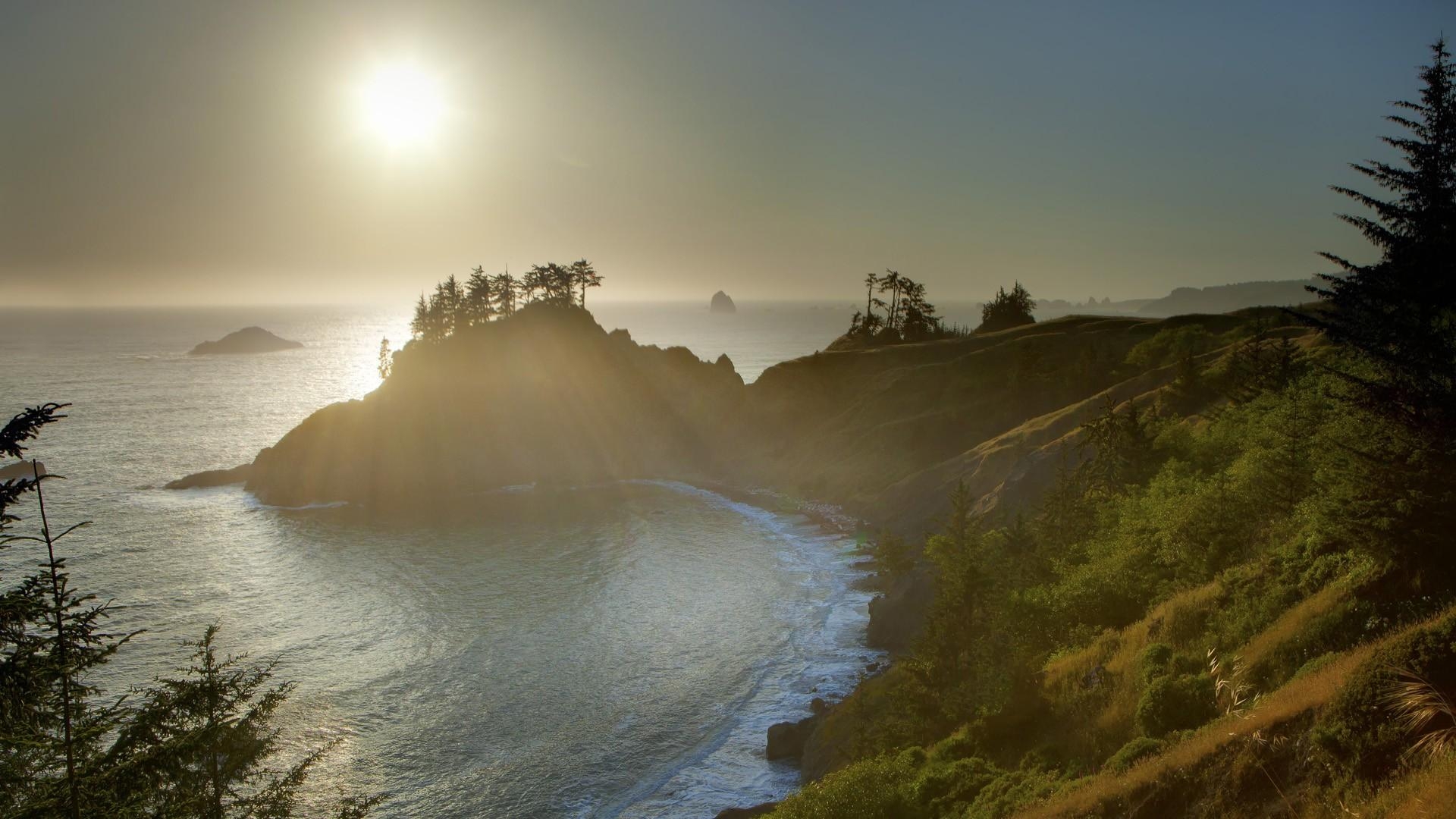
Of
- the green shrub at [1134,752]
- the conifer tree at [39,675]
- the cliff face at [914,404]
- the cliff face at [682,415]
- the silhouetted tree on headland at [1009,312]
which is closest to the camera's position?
the conifer tree at [39,675]

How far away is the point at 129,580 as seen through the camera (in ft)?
194

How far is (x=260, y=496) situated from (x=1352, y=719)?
100120mm

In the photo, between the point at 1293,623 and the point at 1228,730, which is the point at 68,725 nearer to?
the point at 1228,730

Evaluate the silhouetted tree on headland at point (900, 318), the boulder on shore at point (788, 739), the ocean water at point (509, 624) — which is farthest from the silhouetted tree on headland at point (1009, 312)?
the boulder on shore at point (788, 739)

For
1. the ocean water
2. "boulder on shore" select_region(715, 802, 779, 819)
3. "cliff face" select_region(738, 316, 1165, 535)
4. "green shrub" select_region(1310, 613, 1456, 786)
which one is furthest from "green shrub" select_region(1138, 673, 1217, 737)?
"cliff face" select_region(738, 316, 1165, 535)

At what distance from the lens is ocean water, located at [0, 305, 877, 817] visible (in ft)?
119

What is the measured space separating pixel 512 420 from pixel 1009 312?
86.5 m

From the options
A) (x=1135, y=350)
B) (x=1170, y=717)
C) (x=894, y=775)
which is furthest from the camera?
(x=1135, y=350)

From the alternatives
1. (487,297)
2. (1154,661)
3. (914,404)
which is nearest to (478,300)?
(487,297)

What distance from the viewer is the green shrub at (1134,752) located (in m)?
18.3

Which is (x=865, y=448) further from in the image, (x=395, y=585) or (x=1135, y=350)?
(x=395, y=585)

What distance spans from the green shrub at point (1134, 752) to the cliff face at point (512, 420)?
81.6m

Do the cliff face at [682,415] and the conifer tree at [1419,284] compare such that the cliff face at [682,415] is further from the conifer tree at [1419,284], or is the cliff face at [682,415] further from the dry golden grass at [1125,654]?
the conifer tree at [1419,284]

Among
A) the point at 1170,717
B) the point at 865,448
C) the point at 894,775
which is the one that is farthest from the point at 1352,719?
the point at 865,448
